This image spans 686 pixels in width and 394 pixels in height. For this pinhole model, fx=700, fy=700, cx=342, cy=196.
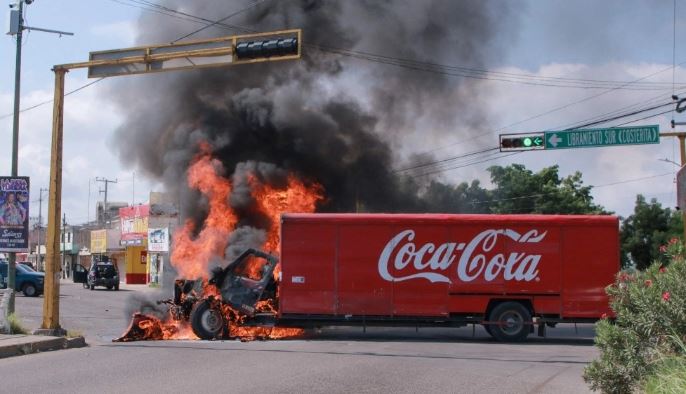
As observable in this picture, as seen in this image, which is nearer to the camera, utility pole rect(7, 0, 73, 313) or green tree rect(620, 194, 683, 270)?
utility pole rect(7, 0, 73, 313)

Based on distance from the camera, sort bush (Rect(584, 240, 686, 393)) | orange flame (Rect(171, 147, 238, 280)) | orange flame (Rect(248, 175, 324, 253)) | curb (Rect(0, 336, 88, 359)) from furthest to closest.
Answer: orange flame (Rect(248, 175, 324, 253)) → orange flame (Rect(171, 147, 238, 280)) → curb (Rect(0, 336, 88, 359)) → bush (Rect(584, 240, 686, 393))

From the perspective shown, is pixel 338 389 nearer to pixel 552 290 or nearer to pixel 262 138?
pixel 552 290

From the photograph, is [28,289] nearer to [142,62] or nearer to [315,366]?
[142,62]

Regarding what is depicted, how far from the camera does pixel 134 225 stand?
51.2 m

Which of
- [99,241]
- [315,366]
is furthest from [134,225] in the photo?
[315,366]

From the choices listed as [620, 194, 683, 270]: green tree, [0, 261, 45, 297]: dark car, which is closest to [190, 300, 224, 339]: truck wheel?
[0, 261, 45, 297]: dark car

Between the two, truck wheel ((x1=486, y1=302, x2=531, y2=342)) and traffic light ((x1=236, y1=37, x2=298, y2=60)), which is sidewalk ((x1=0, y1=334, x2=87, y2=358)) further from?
truck wheel ((x1=486, y1=302, x2=531, y2=342))

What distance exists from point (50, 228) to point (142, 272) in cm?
3904

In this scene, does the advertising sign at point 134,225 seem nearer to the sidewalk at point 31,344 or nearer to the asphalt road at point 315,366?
the asphalt road at point 315,366

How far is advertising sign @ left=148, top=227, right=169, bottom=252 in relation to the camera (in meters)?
41.1

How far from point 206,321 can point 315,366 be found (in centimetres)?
496

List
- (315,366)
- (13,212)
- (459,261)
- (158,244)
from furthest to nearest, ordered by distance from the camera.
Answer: (158,244) < (459,261) < (13,212) < (315,366)

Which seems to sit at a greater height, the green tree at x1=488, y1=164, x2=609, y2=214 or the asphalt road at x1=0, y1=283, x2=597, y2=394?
the green tree at x1=488, y1=164, x2=609, y2=214

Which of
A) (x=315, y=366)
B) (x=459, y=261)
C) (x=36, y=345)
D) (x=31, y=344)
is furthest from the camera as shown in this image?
(x=459, y=261)
